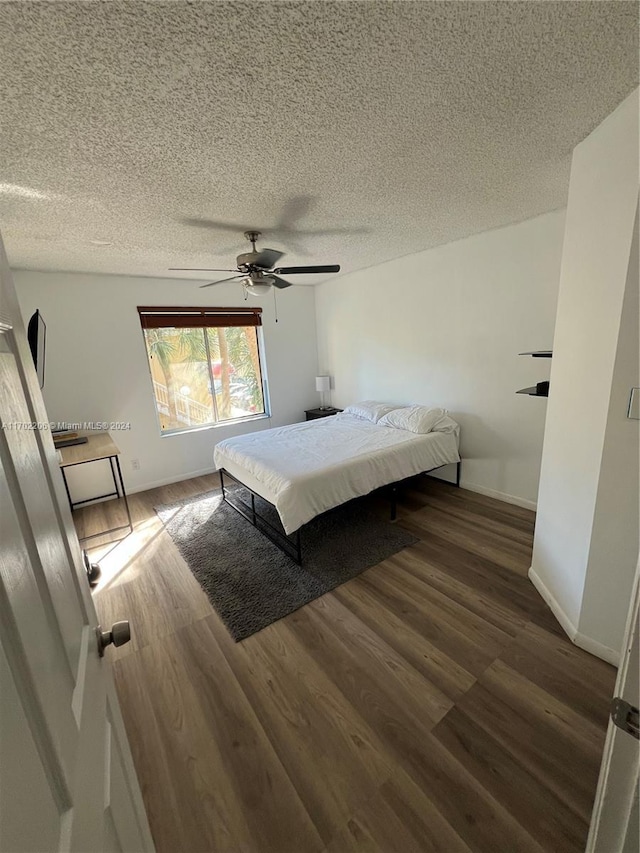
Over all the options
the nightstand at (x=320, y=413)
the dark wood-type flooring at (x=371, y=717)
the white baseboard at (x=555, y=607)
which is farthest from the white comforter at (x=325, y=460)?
the white baseboard at (x=555, y=607)

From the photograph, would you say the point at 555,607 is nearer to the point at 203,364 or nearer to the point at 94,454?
the point at 94,454

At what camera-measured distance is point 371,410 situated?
3992 mm

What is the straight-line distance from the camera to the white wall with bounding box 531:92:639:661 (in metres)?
1.39

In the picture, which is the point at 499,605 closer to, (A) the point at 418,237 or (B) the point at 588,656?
(B) the point at 588,656

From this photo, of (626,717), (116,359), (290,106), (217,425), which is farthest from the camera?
(217,425)

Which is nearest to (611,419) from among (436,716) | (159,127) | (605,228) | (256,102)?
(605,228)

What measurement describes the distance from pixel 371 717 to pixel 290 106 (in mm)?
2535

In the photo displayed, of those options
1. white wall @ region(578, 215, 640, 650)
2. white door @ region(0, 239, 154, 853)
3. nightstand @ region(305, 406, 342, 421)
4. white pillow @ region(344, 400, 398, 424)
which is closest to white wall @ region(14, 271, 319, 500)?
nightstand @ region(305, 406, 342, 421)

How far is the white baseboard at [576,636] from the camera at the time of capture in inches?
64.3

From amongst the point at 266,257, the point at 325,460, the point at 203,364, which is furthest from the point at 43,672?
the point at 203,364

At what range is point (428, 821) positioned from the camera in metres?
1.16

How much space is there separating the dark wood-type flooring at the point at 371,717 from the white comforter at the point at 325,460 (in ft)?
2.11

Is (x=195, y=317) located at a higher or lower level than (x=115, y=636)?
higher

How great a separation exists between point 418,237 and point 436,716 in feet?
11.1
